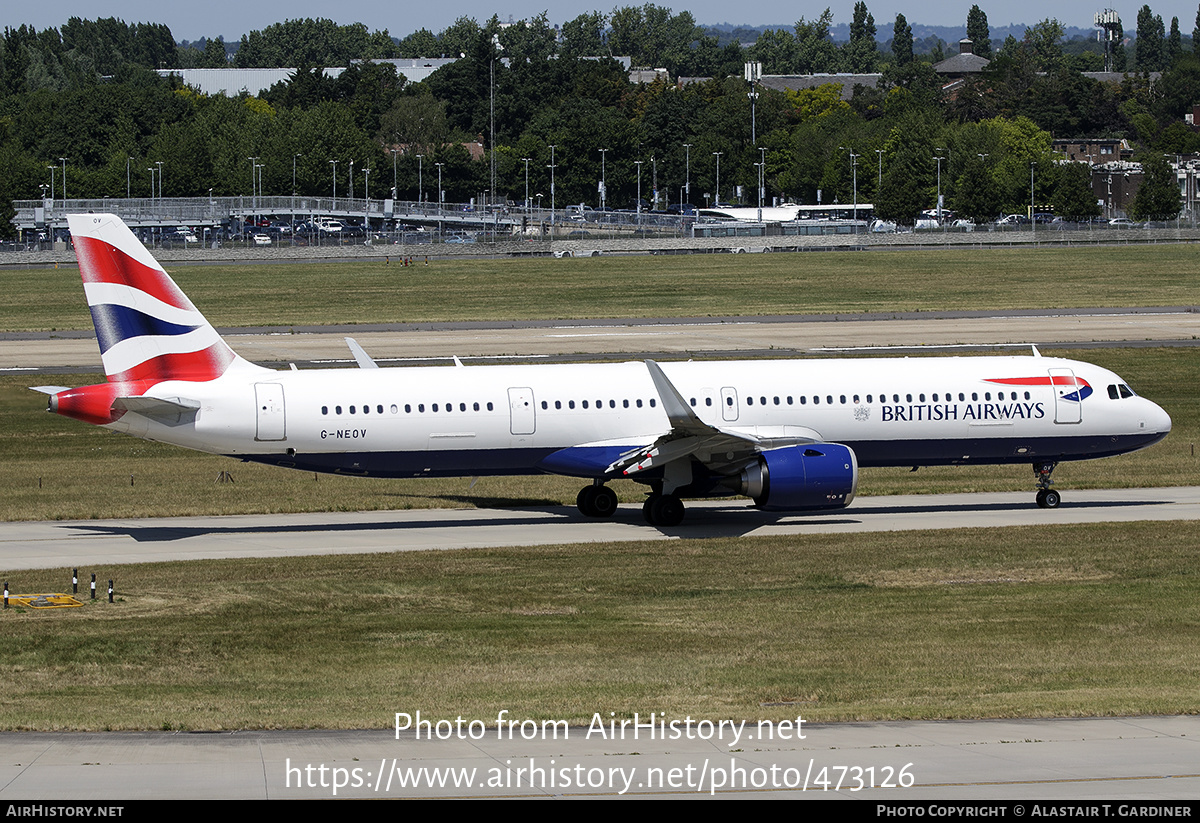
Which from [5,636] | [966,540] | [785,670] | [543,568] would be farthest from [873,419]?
[5,636]

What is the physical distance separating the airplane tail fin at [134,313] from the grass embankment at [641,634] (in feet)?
19.7

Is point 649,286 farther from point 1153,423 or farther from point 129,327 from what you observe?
point 129,327

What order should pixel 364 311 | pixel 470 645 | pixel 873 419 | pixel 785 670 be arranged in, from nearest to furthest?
pixel 785 670, pixel 470 645, pixel 873 419, pixel 364 311

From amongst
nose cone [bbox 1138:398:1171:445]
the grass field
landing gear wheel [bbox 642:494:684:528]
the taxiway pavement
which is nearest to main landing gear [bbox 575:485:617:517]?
the taxiway pavement

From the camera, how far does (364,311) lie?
10394 cm

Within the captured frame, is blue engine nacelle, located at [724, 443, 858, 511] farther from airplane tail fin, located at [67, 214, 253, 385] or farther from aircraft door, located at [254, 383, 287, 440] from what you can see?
airplane tail fin, located at [67, 214, 253, 385]

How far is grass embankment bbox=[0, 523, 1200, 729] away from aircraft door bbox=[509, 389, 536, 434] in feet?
14.7

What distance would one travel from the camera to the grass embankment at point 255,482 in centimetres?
4353

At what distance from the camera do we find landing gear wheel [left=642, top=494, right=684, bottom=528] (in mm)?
39594

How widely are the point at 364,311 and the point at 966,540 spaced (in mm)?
72247

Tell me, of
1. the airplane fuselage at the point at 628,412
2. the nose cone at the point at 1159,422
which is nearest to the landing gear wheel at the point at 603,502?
the airplane fuselage at the point at 628,412

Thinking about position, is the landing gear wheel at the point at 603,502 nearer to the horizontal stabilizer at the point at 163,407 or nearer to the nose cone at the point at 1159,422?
the horizontal stabilizer at the point at 163,407

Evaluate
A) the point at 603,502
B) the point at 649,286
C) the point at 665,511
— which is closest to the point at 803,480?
the point at 665,511
